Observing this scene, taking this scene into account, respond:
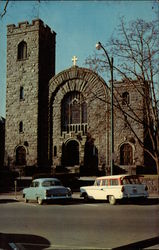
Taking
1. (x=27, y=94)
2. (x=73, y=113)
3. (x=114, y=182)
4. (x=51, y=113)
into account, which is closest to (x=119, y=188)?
(x=114, y=182)

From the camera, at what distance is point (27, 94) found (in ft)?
136

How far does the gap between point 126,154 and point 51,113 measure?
10156 millimetres

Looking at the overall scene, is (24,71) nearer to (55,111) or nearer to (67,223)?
(55,111)

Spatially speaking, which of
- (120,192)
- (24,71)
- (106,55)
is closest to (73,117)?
(24,71)

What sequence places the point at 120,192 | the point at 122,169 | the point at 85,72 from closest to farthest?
the point at 120,192, the point at 122,169, the point at 85,72

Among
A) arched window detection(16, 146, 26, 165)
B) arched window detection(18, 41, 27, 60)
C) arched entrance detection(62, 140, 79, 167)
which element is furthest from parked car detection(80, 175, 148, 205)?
arched window detection(18, 41, 27, 60)

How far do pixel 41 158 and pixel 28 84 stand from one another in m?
8.78

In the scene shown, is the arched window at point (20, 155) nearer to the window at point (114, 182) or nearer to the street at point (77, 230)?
the window at point (114, 182)

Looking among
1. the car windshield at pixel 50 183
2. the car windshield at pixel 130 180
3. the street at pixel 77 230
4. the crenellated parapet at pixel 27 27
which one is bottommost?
the street at pixel 77 230

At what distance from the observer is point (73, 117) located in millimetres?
40656

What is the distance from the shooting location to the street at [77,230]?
8.38 metres

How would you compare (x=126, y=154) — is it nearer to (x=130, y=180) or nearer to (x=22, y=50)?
(x=22, y=50)

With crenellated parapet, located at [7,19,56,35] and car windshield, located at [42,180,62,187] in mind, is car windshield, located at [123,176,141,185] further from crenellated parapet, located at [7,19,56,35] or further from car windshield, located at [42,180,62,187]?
crenellated parapet, located at [7,19,56,35]

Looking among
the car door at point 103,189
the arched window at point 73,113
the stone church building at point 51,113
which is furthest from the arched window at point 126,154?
the car door at point 103,189
